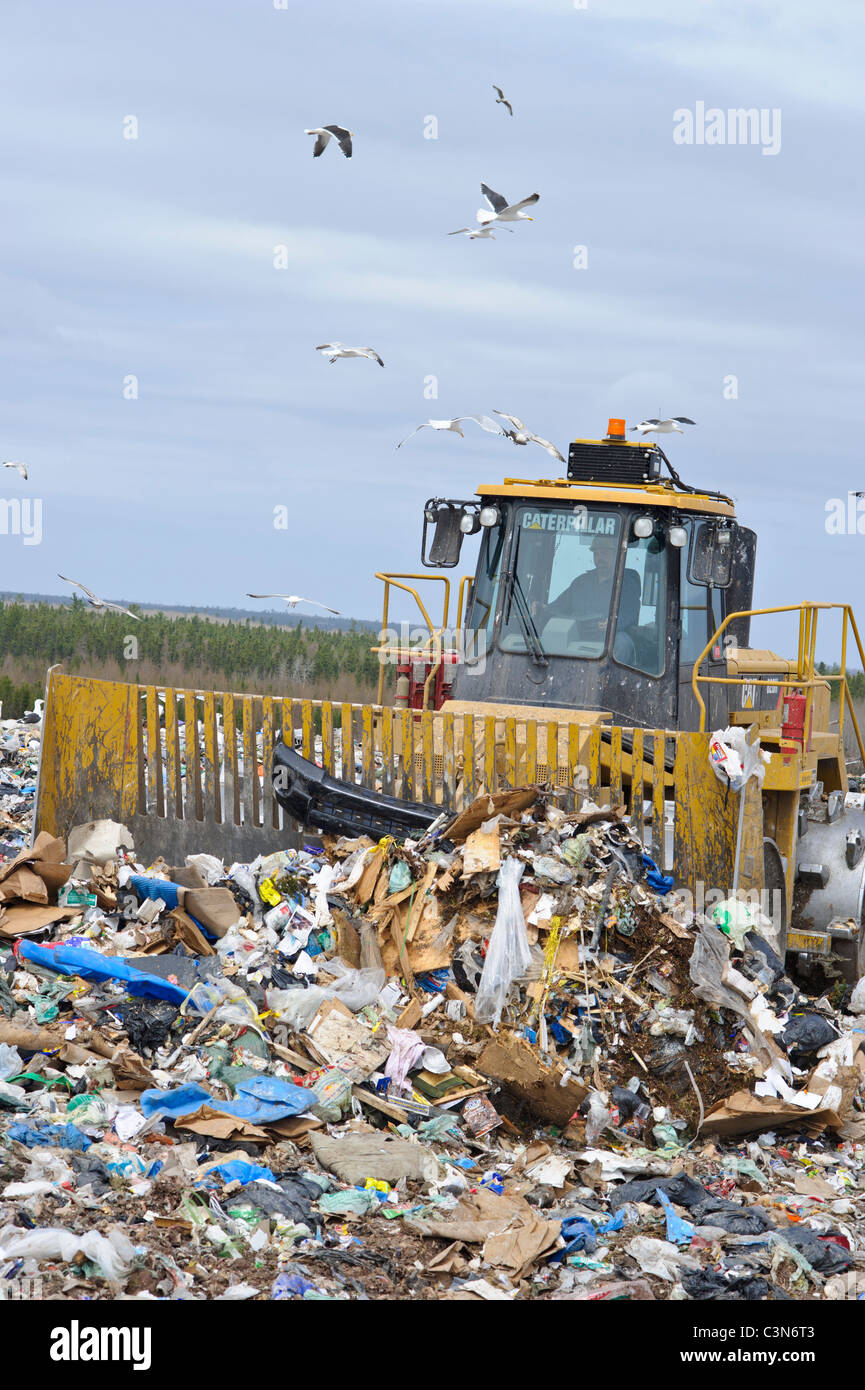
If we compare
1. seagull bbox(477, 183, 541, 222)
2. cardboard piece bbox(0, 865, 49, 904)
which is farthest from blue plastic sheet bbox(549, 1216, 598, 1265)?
seagull bbox(477, 183, 541, 222)

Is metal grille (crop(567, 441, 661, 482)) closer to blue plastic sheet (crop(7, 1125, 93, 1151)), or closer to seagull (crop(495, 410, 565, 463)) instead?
seagull (crop(495, 410, 565, 463))

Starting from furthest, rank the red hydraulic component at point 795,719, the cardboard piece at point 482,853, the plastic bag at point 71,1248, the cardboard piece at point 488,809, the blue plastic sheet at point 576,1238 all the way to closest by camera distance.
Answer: the red hydraulic component at point 795,719 → the cardboard piece at point 488,809 → the cardboard piece at point 482,853 → the blue plastic sheet at point 576,1238 → the plastic bag at point 71,1248

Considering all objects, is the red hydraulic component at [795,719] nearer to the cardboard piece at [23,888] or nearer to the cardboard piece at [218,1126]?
the cardboard piece at [218,1126]

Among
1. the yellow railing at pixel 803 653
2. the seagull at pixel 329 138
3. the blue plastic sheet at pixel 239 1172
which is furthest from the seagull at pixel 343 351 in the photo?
the blue plastic sheet at pixel 239 1172

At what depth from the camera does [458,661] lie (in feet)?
29.3

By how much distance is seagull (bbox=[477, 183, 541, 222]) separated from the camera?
404 inches

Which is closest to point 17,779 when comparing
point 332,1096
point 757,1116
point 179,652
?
point 332,1096

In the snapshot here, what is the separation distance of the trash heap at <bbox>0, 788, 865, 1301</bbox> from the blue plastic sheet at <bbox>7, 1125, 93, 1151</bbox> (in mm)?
16

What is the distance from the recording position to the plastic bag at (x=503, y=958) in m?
6.37

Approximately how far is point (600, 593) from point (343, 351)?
13.9ft

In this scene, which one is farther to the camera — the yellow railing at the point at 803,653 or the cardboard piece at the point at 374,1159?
the yellow railing at the point at 803,653

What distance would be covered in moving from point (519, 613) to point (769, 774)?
1891mm

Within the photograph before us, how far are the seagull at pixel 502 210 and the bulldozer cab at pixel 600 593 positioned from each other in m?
2.56

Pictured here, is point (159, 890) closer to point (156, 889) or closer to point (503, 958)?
point (156, 889)
